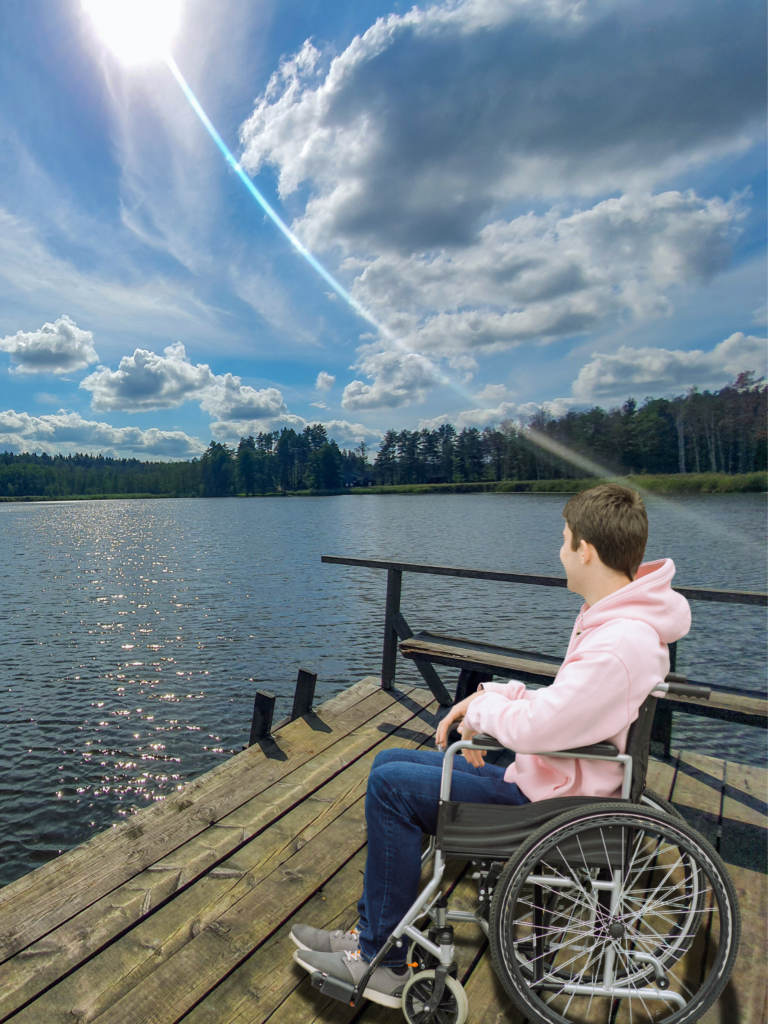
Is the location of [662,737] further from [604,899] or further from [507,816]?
[507,816]

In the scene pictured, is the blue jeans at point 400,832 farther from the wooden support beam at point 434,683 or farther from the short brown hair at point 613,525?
the wooden support beam at point 434,683

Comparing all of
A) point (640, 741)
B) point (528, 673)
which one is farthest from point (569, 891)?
point (528, 673)

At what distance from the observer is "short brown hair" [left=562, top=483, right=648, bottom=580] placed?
76.1 inches

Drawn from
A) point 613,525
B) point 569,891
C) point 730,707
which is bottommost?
point 569,891

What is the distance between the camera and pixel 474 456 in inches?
5153

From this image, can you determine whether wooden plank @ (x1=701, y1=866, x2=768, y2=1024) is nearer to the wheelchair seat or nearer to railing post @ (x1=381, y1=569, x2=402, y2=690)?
the wheelchair seat

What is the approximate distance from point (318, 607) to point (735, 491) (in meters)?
68.1

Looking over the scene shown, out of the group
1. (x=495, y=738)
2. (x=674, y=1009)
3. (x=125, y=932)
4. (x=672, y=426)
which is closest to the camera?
(x=495, y=738)

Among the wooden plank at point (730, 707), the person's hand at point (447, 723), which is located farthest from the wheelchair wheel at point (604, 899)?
the wooden plank at point (730, 707)

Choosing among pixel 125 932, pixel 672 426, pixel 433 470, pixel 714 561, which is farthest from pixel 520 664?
pixel 433 470

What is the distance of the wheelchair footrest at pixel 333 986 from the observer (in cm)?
202

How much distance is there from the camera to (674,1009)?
203 centimetres

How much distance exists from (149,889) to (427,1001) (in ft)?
4.82

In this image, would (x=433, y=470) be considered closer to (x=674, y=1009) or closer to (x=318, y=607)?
(x=318, y=607)
